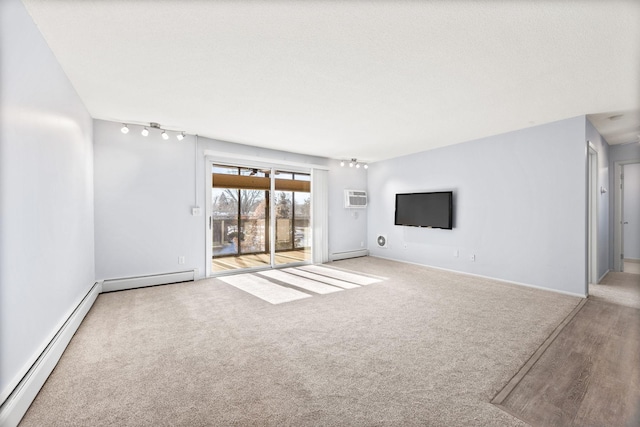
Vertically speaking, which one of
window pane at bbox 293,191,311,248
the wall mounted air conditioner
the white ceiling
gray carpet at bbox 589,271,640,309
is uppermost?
the white ceiling

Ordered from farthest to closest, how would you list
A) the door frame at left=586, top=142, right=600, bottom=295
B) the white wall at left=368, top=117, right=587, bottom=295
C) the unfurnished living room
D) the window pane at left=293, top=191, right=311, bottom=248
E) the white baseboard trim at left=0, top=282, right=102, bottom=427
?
the window pane at left=293, top=191, right=311, bottom=248
the door frame at left=586, top=142, right=600, bottom=295
the white wall at left=368, top=117, right=587, bottom=295
the unfurnished living room
the white baseboard trim at left=0, top=282, right=102, bottom=427

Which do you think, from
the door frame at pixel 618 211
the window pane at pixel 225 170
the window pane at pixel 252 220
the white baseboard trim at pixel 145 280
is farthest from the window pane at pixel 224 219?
the door frame at pixel 618 211

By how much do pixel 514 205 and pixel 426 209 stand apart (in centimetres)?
155

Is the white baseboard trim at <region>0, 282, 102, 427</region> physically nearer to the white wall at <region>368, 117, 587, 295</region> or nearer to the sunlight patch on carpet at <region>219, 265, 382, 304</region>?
the sunlight patch on carpet at <region>219, 265, 382, 304</region>

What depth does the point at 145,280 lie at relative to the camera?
165 inches

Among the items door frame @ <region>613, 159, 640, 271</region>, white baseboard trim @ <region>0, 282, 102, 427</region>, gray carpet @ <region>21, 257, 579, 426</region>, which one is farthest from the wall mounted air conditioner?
white baseboard trim @ <region>0, 282, 102, 427</region>

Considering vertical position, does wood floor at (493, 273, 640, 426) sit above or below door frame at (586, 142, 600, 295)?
below

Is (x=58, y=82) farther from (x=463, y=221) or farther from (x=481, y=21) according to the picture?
(x=463, y=221)

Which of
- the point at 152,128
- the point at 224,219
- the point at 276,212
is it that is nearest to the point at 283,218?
the point at 276,212

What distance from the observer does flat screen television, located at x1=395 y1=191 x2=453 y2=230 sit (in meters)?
5.20

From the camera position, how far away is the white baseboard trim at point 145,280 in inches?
155

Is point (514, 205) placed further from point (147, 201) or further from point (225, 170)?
point (147, 201)

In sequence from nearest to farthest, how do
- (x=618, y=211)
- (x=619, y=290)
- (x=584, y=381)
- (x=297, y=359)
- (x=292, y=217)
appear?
(x=584, y=381) → (x=297, y=359) → (x=619, y=290) → (x=618, y=211) → (x=292, y=217)

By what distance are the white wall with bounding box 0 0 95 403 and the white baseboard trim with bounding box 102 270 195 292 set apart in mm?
1185
